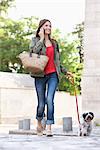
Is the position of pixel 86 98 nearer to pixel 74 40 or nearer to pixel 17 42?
pixel 17 42

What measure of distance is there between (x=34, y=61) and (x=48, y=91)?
482 millimetres

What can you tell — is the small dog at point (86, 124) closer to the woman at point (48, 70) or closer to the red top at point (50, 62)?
the woman at point (48, 70)

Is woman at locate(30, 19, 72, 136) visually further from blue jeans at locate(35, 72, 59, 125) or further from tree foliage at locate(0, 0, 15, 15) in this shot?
tree foliage at locate(0, 0, 15, 15)

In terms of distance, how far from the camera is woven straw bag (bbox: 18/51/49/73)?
27.6 ft

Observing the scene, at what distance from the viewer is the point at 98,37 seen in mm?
15859

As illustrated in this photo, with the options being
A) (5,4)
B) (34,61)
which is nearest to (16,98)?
(34,61)

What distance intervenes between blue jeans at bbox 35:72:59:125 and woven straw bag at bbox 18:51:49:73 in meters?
0.21

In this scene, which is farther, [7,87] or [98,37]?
[7,87]

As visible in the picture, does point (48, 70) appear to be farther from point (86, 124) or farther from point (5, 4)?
point (5, 4)

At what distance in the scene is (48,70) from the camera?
8.57 m

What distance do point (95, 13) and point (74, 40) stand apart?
26.6 m

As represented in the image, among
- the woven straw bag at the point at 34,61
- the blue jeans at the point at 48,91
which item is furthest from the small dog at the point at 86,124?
the woven straw bag at the point at 34,61

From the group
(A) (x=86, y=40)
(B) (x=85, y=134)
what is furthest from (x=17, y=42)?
(B) (x=85, y=134)

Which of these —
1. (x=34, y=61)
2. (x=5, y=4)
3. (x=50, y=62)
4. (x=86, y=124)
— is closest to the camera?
(x=34, y=61)
